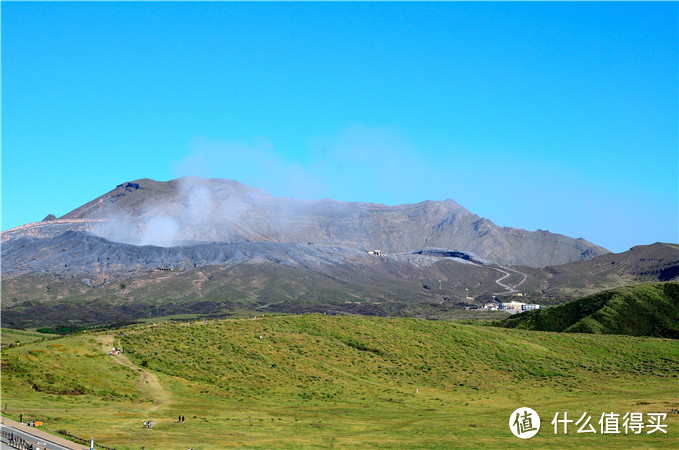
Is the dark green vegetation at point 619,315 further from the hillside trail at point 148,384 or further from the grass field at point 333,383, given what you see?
the hillside trail at point 148,384

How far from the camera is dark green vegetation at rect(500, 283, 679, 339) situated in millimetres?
133500

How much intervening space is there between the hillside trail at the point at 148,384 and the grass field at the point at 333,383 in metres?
0.30

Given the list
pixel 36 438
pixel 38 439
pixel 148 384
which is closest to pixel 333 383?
pixel 148 384

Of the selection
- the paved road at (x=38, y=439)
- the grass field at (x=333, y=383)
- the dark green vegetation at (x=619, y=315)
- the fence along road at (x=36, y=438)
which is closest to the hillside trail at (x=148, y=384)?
the grass field at (x=333, y=383)

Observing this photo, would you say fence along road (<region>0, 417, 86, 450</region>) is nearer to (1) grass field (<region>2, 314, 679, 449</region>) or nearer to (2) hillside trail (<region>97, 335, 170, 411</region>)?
(1) grass field (<region>2, 314, 679, 449</region>)

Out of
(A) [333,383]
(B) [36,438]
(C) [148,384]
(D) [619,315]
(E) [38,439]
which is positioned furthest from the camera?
(D) [619,315]

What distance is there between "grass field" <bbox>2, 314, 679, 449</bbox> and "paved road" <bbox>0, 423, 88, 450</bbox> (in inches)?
131

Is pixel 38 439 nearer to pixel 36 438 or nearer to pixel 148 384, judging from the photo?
pixel 36 438

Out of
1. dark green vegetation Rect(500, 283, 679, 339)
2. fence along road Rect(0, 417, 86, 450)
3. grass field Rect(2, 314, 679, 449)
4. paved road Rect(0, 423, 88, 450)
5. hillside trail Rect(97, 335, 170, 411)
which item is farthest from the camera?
dark green vegetation Rect(500, 283, 679, 339)

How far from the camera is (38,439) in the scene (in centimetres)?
4247

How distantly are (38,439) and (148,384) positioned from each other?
29.0m

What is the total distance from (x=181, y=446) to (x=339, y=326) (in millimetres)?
62014

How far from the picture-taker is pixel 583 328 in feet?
438

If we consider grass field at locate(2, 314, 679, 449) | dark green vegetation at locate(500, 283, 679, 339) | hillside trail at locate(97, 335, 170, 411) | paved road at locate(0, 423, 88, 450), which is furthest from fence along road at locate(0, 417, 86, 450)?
dark green vegetation at locate(500, 283, 679, 339)
